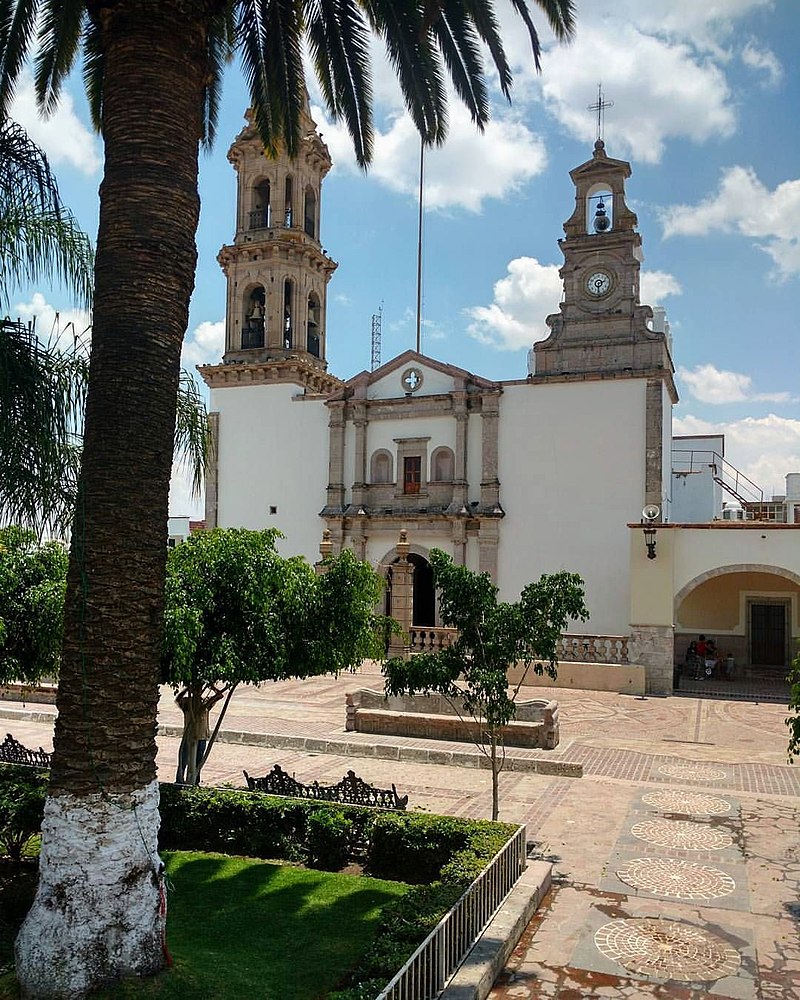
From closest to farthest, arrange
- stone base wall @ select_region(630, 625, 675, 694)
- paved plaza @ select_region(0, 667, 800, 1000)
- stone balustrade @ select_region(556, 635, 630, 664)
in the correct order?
paved plaza @ select_region(0, 667, 800, 1000) < stone base wall @ select_region(630, 625, 675, 694) < stone balustrade @ select_region(556, 635, 630, 664)

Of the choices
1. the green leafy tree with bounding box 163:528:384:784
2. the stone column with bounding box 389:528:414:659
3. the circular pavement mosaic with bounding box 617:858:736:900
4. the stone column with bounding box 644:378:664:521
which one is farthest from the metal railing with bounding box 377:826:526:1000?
the stone column with bounding box 644:378:664:521

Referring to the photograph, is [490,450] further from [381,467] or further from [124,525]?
[124,525]

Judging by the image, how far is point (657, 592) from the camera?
73.7ft

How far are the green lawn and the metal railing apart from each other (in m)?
0.94

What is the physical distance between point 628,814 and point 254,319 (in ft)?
83.5

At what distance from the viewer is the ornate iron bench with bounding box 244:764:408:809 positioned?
10.1 meters

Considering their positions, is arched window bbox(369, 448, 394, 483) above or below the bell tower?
below

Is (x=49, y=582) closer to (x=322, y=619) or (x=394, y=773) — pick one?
(x=322, y=619)

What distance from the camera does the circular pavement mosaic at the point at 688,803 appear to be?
11.3m

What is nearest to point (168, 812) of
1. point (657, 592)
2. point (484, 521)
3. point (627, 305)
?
point (657, 592)

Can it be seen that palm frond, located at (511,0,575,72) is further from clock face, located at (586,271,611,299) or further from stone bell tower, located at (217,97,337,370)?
stone bell tower, located at (217,97,337,370)

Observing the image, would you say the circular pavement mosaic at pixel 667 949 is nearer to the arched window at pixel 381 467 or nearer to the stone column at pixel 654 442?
the stone column at pixel 654 442

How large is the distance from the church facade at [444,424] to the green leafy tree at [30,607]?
612 inches

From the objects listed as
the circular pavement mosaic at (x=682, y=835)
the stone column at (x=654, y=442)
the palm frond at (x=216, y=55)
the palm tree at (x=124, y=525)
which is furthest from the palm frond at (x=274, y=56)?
the stone column at (x=654, y=442)
